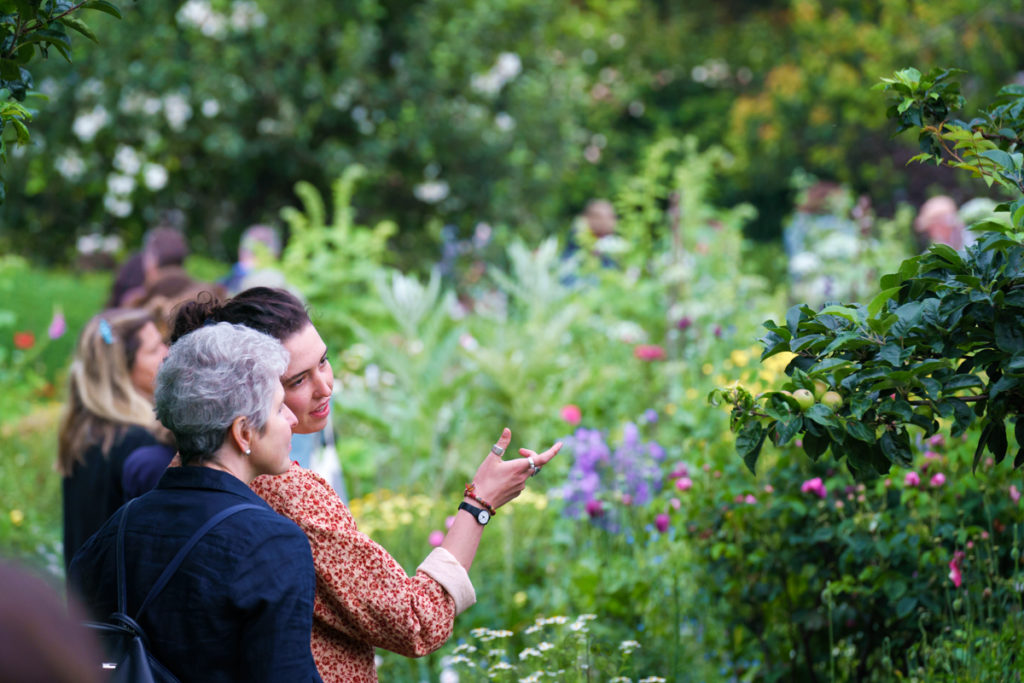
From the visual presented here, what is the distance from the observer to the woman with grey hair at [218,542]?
1.79 m

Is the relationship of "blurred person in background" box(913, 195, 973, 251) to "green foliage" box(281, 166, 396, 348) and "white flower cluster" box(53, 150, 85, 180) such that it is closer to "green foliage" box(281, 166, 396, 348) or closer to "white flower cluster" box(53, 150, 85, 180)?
"green foliage" box(281, 166, 396, 348)

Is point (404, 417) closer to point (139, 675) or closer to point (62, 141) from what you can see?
point (139, 675)

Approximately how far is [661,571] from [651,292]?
362cm

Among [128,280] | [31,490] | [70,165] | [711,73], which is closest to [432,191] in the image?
[70,165]

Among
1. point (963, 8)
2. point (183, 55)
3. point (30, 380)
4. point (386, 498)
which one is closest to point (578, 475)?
point (386, 498)

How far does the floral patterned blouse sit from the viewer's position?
1.99 metres

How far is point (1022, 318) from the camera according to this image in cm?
199

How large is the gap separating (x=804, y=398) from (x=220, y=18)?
9349mm

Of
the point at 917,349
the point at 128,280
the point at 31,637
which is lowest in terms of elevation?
the point at 31,637

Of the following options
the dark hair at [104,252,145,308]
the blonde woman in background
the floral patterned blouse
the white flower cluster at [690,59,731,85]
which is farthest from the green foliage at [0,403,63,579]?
the white flower cluster at [690,59,731,85]

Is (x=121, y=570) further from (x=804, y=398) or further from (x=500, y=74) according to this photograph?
(x=500, y=74)

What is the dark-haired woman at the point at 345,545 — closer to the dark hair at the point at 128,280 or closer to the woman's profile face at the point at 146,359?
the woman's profile face at the point at 146,359

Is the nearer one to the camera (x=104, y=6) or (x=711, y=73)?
(x=104, y=6)

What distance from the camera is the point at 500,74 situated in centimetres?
1138
